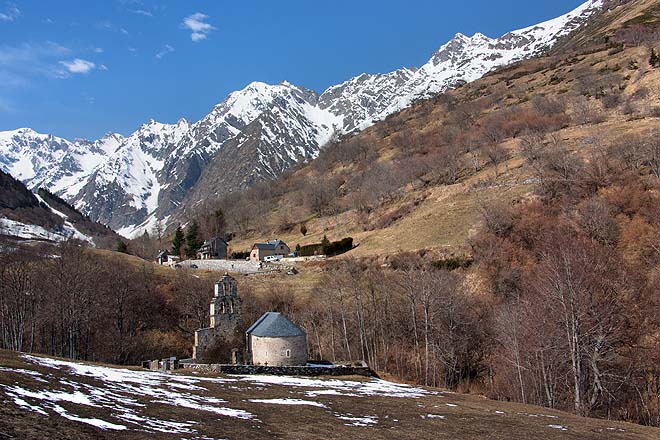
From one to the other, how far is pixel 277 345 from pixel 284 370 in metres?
2.35

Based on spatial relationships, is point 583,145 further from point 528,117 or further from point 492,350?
point 492,350

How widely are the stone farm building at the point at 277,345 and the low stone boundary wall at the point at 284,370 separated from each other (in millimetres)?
1631

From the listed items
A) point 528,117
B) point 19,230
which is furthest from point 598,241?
point 19,230

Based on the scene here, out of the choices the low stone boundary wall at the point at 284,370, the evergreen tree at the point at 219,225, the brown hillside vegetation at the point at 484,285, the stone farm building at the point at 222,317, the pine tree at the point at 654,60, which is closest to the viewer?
the low stone boundary wall at the point at 284,370

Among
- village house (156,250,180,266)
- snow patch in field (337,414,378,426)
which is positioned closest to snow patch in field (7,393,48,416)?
snow patch in field (337,414,378,426)

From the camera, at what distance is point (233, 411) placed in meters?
19.2

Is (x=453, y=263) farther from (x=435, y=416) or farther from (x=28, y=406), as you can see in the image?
(x=28, y=406)

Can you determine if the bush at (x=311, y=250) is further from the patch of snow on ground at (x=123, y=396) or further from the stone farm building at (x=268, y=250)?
the patch of snow on ground at (x=123, y=396)

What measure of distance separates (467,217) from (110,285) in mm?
44815

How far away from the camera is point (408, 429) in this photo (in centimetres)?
1911

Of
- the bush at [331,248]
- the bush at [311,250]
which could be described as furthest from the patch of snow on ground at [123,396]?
the bush at [311,250]

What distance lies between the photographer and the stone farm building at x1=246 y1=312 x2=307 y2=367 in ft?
123

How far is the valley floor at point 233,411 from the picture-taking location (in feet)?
45.9

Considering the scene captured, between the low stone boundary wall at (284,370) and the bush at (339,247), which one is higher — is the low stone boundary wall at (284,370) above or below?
below
